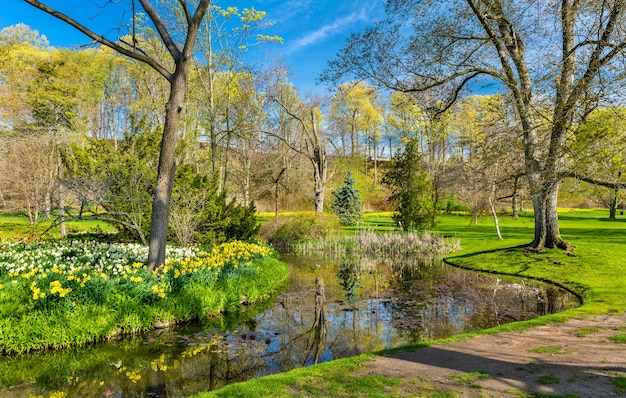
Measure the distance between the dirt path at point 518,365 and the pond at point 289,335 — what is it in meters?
1.44

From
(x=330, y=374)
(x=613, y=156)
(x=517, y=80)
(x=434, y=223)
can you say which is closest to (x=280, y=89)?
(x=434, y=223)

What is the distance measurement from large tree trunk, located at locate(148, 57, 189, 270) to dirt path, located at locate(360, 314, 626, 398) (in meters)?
5.50

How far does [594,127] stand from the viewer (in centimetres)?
786

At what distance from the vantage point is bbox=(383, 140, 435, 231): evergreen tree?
21.4 meters

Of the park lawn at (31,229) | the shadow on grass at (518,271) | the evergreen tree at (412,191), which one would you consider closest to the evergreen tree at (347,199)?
the evergreen tree at (412,191)

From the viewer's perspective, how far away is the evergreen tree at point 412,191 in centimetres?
2141

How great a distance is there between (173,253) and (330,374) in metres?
7.56

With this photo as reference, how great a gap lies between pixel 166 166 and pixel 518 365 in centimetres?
734

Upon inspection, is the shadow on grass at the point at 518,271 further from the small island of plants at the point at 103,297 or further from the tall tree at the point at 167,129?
the tall tree at the point at 167,129

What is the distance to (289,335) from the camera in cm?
757

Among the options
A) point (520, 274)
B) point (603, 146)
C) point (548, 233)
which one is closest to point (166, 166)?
point (603, 146)

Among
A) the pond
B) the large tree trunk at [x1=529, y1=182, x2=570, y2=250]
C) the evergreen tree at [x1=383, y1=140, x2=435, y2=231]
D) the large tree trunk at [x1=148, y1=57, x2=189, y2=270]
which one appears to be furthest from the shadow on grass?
the large tree trunk at [x1=148, y1=57, x2=189, y2=270]

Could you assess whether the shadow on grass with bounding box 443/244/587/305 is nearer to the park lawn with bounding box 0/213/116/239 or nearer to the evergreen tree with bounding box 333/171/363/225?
the park lawn with bounding box 0/213/116/239

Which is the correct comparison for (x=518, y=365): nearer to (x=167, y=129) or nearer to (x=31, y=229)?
(x=167, y=129)
